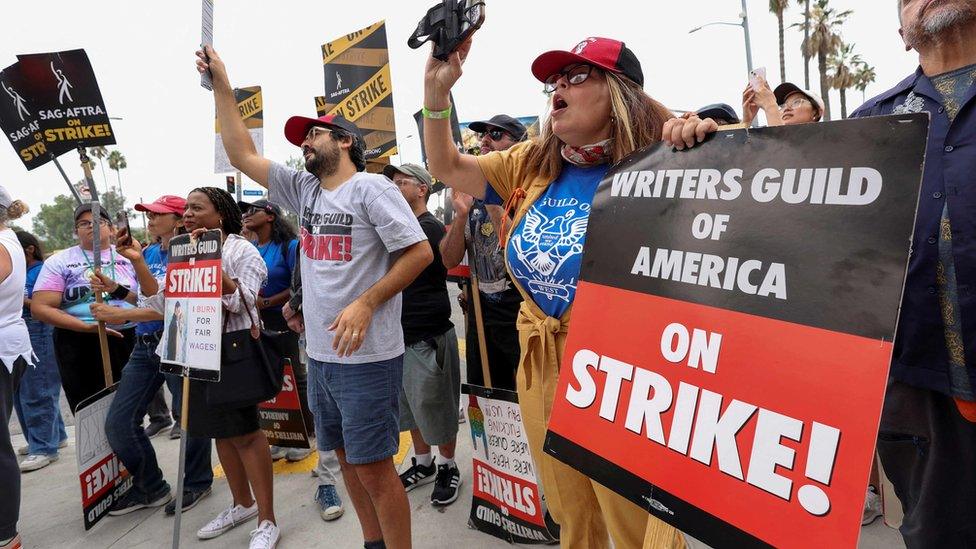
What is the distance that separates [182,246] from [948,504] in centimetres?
329

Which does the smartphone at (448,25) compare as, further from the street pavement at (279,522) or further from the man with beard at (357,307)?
the street pavement at (279,522)

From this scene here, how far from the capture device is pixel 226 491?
3730 mm

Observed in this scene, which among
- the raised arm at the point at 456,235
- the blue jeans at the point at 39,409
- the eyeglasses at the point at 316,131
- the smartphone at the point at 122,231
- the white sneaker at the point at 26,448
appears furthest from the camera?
the white sneaker at the point at 26,448

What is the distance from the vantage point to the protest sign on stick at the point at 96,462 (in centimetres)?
309

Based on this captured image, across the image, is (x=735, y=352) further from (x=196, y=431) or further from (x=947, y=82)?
(x=196, y=431)

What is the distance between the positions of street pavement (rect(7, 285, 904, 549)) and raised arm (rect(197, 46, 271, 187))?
6.36 ft

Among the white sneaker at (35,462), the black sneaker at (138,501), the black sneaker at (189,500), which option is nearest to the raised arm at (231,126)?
the black sneaker at (189,500)

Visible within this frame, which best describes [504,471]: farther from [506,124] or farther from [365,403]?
[506,124]

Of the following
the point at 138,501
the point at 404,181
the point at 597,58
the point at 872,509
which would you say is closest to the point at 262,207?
the point at 404,181

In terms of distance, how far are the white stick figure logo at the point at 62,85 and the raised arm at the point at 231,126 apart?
4.21 feet

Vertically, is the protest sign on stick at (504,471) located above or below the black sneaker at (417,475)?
above

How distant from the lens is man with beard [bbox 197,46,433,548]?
227cm

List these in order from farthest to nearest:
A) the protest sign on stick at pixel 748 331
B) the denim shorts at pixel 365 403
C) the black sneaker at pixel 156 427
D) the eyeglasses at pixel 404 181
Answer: the black sneaker at pixel 156 427 < the eyeglasses at pixel 404 181 < the denim shorts at pixel 365 403 < the protest sign on stick at pixel 748 331

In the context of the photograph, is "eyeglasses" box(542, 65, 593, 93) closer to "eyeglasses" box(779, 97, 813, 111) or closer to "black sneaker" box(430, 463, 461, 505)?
"eyeglasses" box(779, 97, 813, 111)
